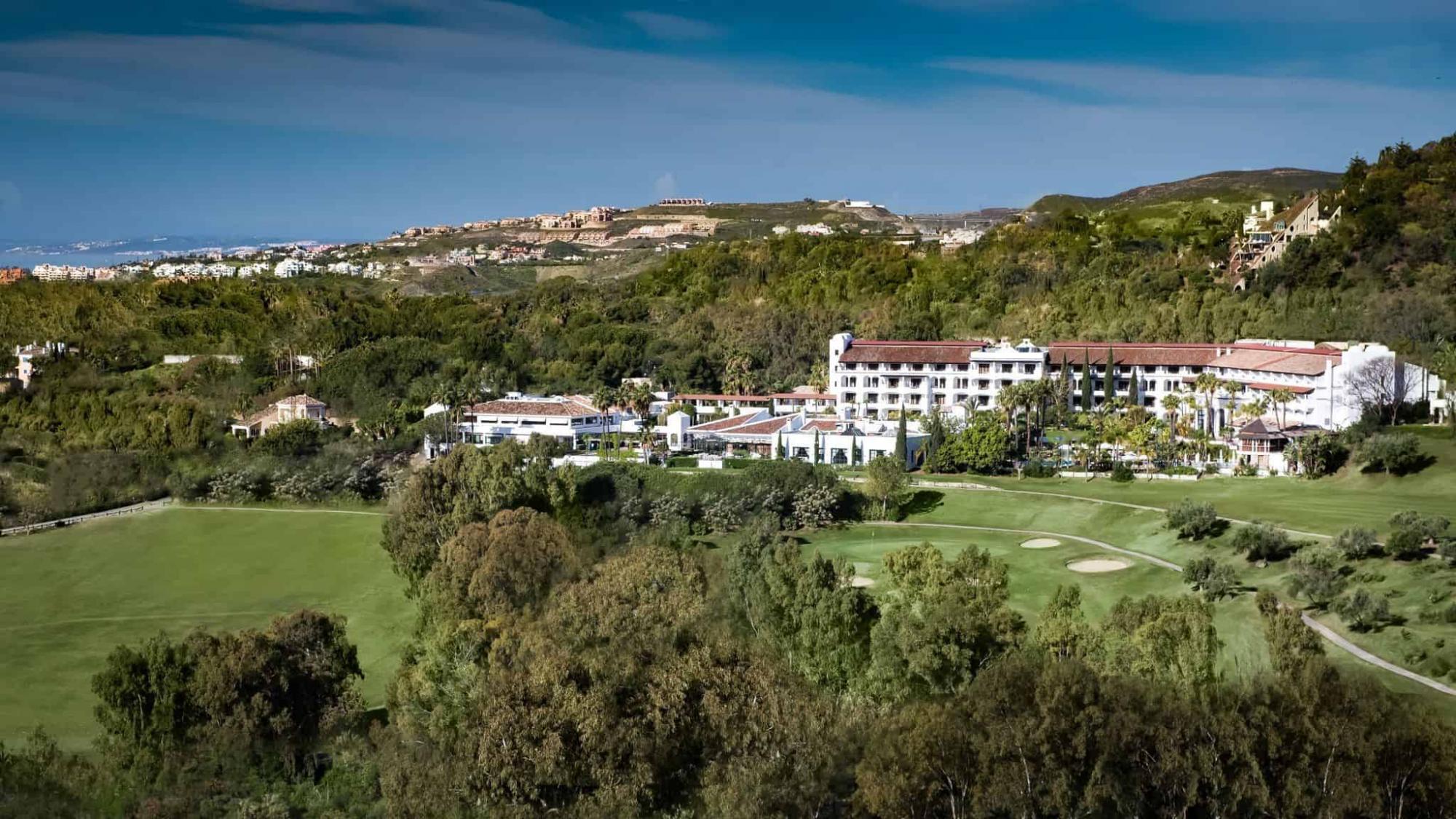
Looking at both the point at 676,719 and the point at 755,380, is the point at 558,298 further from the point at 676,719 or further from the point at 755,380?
the point at 676,719

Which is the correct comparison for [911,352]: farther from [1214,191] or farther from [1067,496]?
[1214,191]

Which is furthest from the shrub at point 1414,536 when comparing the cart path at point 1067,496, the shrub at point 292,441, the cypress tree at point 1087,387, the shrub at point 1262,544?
the shrub at point 292,441

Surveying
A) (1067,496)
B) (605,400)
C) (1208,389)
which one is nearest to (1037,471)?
(1067,496)

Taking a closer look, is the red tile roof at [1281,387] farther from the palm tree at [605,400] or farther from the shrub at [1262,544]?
the palm tree at [605,400]

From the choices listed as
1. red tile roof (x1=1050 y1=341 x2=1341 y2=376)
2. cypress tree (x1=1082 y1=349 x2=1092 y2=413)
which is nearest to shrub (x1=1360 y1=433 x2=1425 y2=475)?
red tile roof (x1=1050 y1=341 x2=1341 y2=376)

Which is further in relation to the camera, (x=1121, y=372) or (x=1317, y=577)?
(x=1121, y=372)

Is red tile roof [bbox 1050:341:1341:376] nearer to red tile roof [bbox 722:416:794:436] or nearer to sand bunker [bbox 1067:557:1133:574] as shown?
red tile roof [bbox 722:416:794:436]

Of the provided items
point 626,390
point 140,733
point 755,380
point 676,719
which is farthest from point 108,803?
point 755,380
